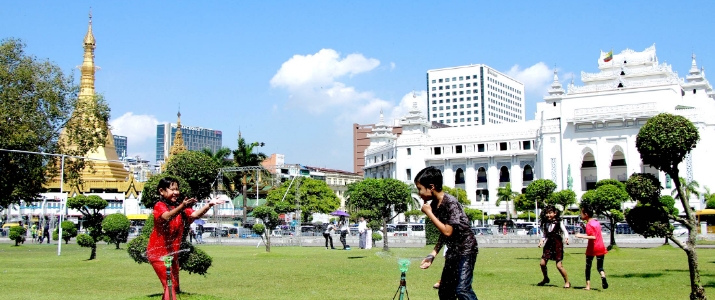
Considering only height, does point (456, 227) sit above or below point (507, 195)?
below

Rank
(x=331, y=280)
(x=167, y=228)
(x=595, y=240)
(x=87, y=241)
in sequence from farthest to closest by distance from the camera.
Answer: (x=87, y=241) < (x=331, y=280) < (x=595, y=240) < (x=167, y=228)

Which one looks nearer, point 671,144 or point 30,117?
point 671,144

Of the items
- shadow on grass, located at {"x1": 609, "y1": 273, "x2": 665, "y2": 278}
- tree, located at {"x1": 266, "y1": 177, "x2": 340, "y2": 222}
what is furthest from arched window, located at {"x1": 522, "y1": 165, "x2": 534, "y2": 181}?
shadow on grass, located at {"x1": 609, "y1": 273, "x2": 665, "y2": 278}

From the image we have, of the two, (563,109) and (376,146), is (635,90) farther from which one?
(376,146)

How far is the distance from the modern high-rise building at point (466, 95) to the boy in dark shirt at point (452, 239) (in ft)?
542

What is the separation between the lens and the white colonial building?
7381 centimetres

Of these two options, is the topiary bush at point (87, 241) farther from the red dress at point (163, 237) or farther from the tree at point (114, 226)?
the red dress at point (163, 237)

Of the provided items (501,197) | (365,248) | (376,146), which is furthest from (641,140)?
(376,146)

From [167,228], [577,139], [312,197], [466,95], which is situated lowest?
[167,228]

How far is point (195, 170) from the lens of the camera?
11484 mm

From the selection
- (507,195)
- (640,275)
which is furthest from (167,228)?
(507,195)

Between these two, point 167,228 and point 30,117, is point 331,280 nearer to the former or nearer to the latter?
point 167,228

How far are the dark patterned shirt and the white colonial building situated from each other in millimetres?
66121

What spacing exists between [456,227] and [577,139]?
7468 cm
